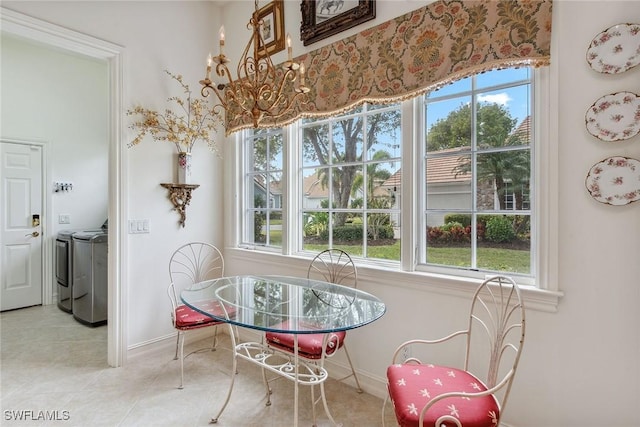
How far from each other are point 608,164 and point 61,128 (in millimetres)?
5515

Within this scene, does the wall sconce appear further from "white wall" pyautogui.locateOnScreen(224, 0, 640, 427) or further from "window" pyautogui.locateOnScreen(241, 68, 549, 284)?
"white wall" pyautogui.locateOnScreen(224, 0, 640, 427)

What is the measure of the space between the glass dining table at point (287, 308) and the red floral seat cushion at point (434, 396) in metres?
0.29

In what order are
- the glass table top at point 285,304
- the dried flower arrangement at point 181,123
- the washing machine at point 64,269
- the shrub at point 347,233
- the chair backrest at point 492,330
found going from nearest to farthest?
the glass table top at point 285,304 → the chair backrest at point 492,330 → the shrub at point 347,233 → the dried flower arrangement at point 181,123 → the washing machine at point 64,269

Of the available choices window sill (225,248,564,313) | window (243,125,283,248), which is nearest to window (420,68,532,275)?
window sill (225,248,564,313)

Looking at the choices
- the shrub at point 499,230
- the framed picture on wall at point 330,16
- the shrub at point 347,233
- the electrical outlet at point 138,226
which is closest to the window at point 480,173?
the shrub at point 499,230

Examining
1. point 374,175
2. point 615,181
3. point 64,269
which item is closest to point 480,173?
point 615,181

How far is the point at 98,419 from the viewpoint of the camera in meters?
1.93

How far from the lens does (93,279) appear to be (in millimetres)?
3400

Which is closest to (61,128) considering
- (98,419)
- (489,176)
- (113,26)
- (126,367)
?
(113,26)

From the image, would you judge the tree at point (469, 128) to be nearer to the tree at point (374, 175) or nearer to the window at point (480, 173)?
the window at point (480, 173)

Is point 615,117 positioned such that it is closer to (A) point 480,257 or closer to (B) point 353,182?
(A) point 480,257

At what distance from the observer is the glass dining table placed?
5.19ft

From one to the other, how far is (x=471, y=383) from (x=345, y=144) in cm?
174

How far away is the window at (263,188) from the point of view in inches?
119
